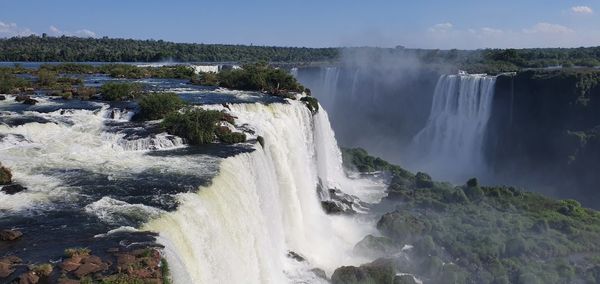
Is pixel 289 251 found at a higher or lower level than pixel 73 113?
lower

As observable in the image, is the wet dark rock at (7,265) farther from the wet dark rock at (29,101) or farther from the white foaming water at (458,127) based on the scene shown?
the white foaming water at (458,127)

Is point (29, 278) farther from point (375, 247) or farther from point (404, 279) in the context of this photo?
point (375, 247)

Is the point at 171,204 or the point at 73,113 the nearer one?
the point at 171,204

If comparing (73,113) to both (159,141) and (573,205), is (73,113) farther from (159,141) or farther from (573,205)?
(573,205)

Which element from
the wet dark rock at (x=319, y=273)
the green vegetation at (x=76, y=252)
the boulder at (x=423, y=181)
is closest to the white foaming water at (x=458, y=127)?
the boulder at (x=423, y=181)

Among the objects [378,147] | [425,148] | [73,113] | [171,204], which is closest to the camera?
[171,204]

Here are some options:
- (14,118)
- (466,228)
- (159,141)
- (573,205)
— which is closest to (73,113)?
(14,118)
